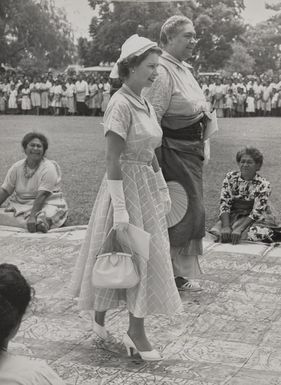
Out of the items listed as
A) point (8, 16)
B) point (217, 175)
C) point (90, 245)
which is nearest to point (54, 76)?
point (8, 16)

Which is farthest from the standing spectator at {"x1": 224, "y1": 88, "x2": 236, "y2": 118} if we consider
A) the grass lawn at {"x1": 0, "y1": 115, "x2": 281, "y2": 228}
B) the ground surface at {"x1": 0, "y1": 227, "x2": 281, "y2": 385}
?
the ground surface at {"x1": 0, "y1": 227, "x2": 281, "y2": 385}

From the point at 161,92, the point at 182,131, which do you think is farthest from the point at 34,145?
the point at 161,92

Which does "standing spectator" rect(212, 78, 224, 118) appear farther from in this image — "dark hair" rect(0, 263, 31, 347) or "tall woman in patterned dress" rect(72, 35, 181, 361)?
"dark hair" rect(0, 263, 31, 347)

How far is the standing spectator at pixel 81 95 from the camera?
37.6ft

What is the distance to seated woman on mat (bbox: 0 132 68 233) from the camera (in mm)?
7805

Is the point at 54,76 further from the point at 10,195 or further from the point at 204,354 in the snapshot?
the point at 204,354

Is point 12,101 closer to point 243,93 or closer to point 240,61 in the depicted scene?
point 240,61

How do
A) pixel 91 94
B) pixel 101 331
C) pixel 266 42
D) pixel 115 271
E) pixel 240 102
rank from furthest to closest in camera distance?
pixel 240 102, pixel 91 94, pixel 266 42, pixel 101 331, pixel 115 271

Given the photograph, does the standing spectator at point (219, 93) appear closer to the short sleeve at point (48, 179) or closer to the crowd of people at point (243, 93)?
the crowd of people at point (243, 93)

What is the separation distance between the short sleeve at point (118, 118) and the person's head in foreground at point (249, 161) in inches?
129

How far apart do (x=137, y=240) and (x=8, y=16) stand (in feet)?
17.6

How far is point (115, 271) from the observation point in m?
3.99

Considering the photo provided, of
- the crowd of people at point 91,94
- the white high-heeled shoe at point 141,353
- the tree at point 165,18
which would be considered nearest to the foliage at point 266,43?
the tree at point 165,18

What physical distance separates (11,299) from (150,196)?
2.01 m
